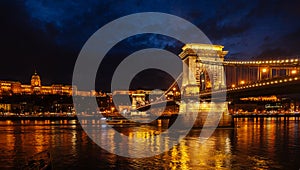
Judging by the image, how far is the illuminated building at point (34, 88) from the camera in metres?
173

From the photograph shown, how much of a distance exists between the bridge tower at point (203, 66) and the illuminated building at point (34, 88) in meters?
139

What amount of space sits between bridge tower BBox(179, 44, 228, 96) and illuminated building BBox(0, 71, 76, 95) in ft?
457

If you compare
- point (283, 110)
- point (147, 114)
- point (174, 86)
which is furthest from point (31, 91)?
point (174, 86)

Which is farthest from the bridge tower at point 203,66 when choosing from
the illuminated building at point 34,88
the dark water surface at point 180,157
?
the illuminated building at point 34,88

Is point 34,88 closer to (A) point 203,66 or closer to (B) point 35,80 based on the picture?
(B) point 35,80

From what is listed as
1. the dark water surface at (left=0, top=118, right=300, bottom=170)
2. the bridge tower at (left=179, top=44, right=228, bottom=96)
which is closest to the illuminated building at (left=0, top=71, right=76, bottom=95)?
the bridge tower at (left=179, top=44, right=228, bottom=96)

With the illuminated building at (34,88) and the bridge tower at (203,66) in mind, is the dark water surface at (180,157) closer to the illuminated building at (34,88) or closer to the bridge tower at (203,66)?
the bridge tower at (203,66)

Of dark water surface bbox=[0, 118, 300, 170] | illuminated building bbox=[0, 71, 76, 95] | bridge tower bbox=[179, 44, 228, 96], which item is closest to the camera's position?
dark water surface bbox=[0, 118, 300, 170]

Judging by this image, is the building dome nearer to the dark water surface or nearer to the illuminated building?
the illuminated building

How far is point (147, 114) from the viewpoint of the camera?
9625 centimetres

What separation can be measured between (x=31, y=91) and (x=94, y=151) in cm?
16756

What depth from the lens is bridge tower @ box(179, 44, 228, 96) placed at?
46.5 meters

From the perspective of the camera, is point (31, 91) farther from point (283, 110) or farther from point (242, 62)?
point (242, 62)

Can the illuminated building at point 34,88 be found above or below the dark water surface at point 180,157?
above
